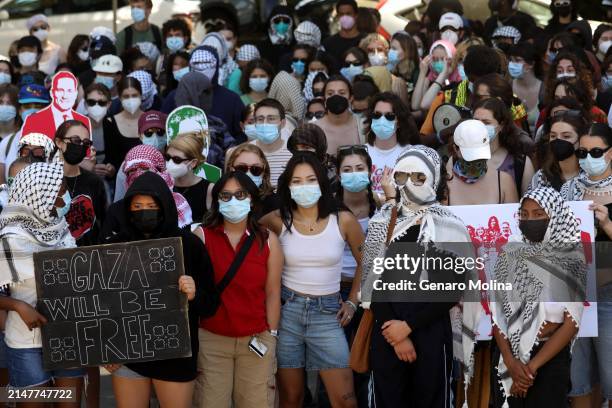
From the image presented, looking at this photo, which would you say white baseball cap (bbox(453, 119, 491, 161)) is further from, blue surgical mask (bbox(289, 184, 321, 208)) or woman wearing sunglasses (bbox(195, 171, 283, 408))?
woman wearing sunglasses (bbox(195, 171, 283, 408))

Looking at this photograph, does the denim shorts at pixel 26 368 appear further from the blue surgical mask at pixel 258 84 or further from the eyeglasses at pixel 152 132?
the blue surgical mask at pixel 258 84

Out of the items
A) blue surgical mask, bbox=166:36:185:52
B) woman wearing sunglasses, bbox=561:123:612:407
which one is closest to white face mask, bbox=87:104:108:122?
blue surgical mask, bbox=166:36:185:52

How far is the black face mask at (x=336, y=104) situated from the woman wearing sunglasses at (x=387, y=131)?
805 mm

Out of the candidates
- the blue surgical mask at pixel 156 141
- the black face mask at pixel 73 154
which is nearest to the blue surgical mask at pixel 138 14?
the blue surgical mask at pixel 156 141

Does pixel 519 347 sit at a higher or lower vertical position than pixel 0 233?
lower

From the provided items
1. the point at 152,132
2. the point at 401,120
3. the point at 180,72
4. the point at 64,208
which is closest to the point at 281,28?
the point at 180,72

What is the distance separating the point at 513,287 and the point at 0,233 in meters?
3.01

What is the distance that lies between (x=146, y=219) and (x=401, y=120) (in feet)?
8.99

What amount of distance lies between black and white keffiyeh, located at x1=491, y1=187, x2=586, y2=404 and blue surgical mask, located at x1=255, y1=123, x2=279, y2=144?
119 inches

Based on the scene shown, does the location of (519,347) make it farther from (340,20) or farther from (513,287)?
(340,20)

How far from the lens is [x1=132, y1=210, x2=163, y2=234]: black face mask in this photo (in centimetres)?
707

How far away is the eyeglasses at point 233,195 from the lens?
7555mm

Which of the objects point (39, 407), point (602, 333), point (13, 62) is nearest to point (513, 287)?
point (602, 333)

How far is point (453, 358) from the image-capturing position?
7.23 metres
